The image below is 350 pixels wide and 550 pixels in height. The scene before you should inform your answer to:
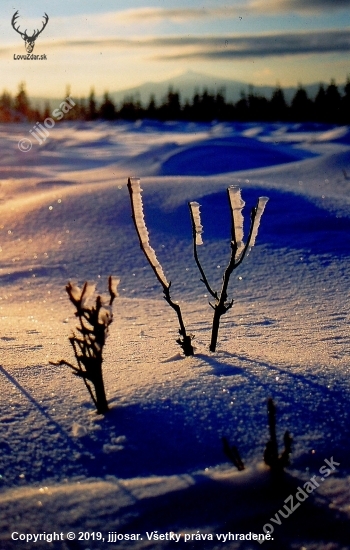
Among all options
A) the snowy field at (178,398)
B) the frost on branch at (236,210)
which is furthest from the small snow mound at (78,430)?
the frost on branch at (236,210)

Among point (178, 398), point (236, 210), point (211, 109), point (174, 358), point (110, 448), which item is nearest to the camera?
point (110, 448)

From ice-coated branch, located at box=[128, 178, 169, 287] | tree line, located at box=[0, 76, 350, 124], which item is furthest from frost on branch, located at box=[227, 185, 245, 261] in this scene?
tree line, located at box=[0, 76, 350, 124]

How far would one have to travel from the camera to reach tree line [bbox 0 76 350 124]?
3484 cm

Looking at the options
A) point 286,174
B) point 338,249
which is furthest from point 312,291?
point 286,174

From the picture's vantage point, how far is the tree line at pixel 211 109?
34.8 m

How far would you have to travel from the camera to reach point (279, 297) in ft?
12.7

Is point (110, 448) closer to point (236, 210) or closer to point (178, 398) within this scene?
point (178, 398)

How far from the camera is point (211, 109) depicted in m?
39.6

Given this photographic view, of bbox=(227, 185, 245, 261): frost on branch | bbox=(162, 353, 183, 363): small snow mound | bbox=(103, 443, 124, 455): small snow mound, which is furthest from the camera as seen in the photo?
bbox=(162, 353, 183, 363): small snow mound

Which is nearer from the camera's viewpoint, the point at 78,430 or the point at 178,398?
the point at 78,430

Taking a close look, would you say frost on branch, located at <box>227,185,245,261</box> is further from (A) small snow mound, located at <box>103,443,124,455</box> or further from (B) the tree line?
(B) the tree line

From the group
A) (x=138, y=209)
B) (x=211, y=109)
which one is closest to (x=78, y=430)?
(x=138, y=209)

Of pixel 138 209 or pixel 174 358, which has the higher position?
pixel 138 209

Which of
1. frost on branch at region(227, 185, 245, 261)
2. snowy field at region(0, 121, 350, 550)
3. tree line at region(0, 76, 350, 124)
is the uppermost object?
tree line at region(0, 76, 350, 124)
